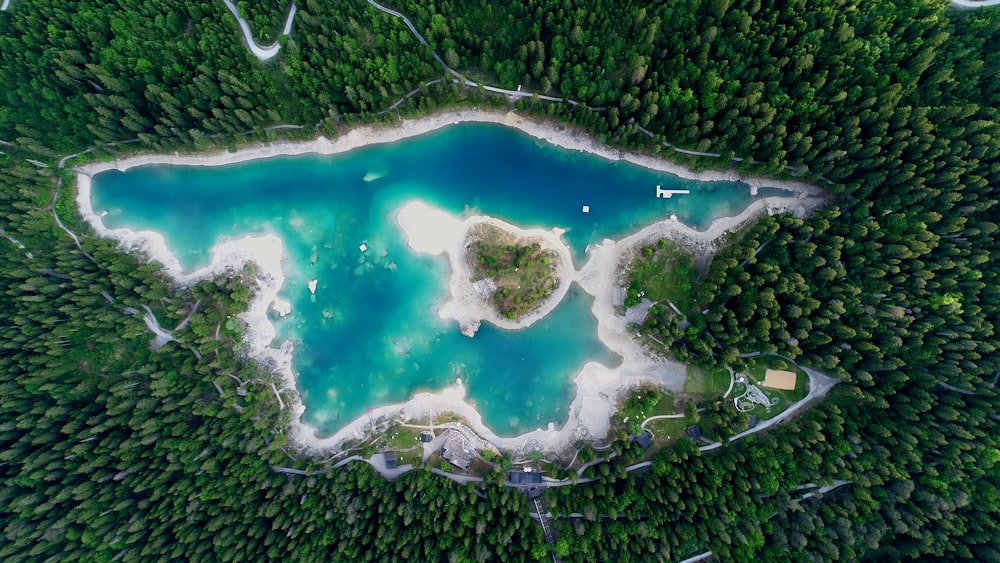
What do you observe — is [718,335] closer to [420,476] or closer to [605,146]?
[605,146]

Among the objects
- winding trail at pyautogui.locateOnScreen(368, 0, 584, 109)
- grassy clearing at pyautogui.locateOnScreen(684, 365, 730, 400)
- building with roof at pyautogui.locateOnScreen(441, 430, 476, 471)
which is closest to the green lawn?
building with roof at pyautogui.locateOnScreen(441, 430, 476, 471)

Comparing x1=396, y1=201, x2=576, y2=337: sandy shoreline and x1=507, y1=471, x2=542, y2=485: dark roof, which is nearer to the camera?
x1=507, y1=471, x2=542, y2=485: dark roof

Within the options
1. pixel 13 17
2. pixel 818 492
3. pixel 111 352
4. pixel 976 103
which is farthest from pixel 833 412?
pixel 13 17

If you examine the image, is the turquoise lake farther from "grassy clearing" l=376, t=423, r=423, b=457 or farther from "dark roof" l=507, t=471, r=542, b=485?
"dark roof" l=507, t=471, r=542, b=485

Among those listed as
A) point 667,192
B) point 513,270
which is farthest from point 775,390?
point 513,270

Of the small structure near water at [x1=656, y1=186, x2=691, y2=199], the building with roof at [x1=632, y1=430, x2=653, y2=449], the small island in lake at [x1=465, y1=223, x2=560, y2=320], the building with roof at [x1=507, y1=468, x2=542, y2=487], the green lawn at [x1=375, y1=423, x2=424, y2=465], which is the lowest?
the building with roof at [x1=507, y1=468, x2=542, y2=487]

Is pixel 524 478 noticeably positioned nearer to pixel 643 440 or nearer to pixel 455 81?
pixel 643 440

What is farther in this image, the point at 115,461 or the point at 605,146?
the point at 605,146
